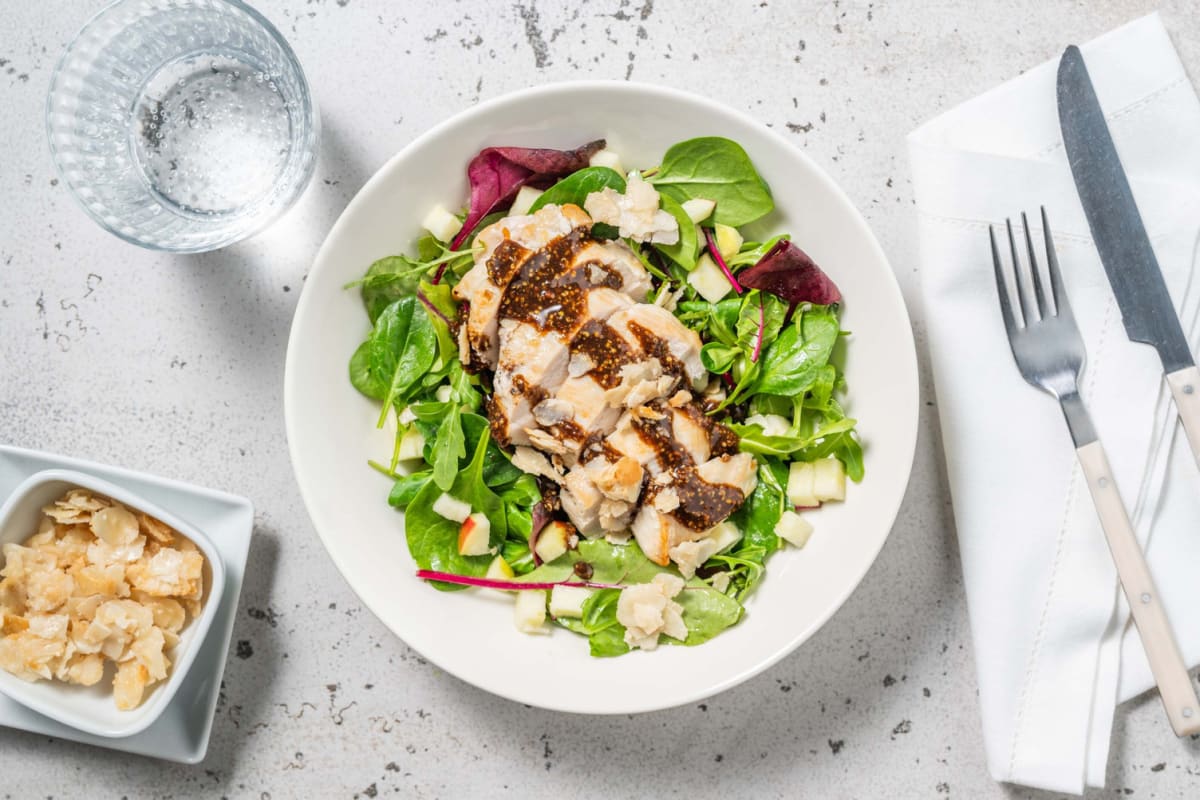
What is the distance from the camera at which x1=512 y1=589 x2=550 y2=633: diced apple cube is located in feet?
6.37

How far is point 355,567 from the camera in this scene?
1.89m

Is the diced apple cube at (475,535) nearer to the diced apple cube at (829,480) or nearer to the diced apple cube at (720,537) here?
the diced apple cube at (720,537)

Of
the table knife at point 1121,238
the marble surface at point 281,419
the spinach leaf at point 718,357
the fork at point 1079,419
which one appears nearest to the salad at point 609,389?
the spinach leaf at point 718,357

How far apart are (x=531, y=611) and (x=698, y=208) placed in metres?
0.89

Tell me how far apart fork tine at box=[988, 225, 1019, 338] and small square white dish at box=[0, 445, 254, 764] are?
1.75 meters

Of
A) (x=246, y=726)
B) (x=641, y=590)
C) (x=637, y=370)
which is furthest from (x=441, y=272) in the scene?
(x=246, y=726)

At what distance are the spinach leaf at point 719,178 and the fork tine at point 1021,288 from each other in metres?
0.60

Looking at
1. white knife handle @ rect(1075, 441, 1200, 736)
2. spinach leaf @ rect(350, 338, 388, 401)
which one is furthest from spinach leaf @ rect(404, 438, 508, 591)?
white knife handle @ rect(1075, 441, 1200, 736)

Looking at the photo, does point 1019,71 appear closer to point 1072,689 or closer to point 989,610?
point 989,610

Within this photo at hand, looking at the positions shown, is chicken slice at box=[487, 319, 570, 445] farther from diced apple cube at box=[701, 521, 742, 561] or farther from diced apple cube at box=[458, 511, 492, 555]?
diced apple cube at box=[701, 521, 742, 561]

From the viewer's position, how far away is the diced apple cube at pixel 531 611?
1942 millimetres

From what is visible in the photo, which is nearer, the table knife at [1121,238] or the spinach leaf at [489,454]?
the spinach leaf at [489,454]

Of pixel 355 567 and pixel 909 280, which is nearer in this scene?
pixel 355 567

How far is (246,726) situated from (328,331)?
1049 mm
